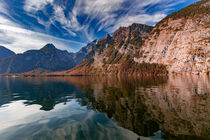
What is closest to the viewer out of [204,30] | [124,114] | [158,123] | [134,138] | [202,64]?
[134,138]

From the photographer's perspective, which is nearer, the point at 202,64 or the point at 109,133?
the point at 109,133

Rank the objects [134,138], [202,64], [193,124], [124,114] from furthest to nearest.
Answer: [202,64]
[124,114]
[193,124]
[134,138]

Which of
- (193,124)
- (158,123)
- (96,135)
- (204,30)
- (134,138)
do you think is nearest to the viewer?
(134,138)

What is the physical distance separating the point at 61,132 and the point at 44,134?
2161 mm

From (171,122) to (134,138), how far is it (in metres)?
7.14

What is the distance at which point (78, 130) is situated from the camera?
15516mm

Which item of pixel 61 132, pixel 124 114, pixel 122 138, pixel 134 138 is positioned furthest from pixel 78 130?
pixel 124 114

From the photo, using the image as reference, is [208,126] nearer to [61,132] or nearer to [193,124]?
[193,124]

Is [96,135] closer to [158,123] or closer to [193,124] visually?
[158,123]

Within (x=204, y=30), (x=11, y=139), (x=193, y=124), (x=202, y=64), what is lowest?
(x=11, y=139)

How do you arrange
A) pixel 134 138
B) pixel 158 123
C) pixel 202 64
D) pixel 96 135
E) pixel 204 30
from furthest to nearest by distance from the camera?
pixel 204 30
pixel 202 64
pixel 158 123
pixel 96 135
pixel 134 138

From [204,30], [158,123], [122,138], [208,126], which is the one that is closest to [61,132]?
[122,138]

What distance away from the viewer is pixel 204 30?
18800cm

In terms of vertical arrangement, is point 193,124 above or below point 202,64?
below
